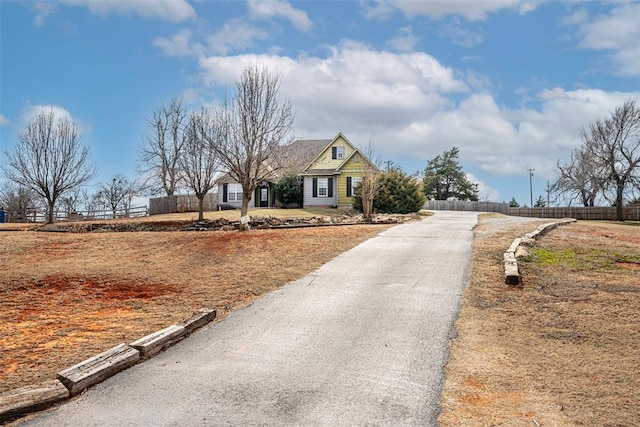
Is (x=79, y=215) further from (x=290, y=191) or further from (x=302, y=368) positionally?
(x=302, y=368)

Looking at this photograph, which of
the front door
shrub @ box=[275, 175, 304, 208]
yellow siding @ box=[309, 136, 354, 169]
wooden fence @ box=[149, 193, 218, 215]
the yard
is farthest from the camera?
the front door

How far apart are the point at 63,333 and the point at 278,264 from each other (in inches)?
240

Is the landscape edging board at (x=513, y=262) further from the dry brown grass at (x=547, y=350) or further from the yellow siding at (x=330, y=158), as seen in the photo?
the yellow siding at (x=330, y=158)

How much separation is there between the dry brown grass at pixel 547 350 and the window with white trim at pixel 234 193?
109 ft

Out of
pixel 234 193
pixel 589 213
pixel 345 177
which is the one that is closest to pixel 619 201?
pixel 589 213

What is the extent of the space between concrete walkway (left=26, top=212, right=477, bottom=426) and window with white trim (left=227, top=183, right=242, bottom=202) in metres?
33.8

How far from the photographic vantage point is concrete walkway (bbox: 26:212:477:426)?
180 inches

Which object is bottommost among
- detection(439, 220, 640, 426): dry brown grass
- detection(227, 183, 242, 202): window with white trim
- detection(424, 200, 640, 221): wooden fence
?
detection(439, 220, 640, 426): dry brown grass

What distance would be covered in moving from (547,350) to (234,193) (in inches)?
1508

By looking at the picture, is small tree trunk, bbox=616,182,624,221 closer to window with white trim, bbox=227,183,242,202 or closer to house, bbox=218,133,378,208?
house, bbox=218,133,378,208

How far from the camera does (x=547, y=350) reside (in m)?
6.32

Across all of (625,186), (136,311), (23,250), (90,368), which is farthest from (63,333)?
(625,186)

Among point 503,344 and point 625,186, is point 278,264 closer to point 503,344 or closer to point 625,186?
point 503,344

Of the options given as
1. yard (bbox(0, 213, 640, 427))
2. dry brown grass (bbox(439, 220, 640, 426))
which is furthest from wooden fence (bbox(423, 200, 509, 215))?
dry brown grass (bbox(439, 220, 640, 426))
